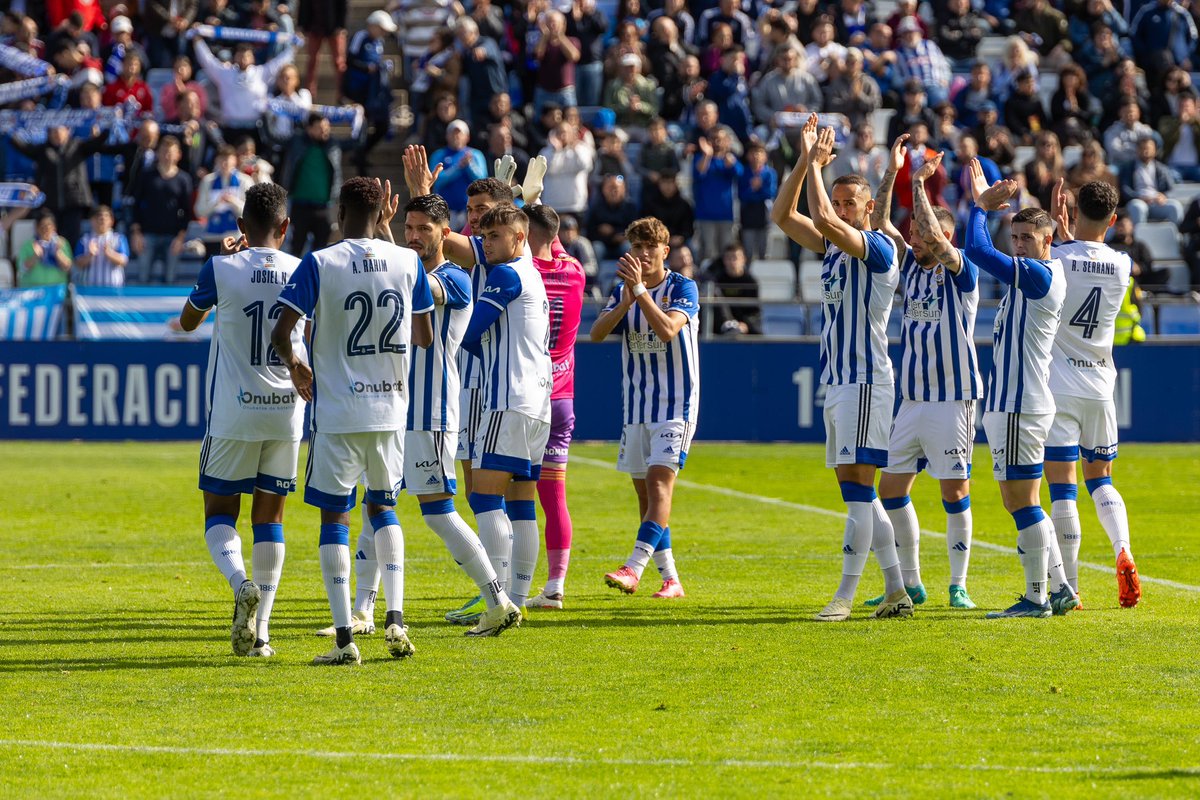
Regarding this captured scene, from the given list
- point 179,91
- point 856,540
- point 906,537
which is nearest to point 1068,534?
point 906,537

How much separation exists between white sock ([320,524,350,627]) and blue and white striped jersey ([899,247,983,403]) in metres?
3.54

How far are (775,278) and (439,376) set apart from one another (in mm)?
15187

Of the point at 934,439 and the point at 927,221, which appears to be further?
the point at 934,439

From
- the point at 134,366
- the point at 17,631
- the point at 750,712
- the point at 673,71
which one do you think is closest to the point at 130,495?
the point at 134,366

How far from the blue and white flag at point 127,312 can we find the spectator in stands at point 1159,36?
15069 mm

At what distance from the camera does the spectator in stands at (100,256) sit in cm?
2219

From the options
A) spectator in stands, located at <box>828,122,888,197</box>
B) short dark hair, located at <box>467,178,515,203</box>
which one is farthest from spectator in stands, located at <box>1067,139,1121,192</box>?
short dark hair, located at <box>467,178,515,203</box>

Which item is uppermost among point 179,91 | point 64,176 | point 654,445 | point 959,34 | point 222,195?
point 959,34

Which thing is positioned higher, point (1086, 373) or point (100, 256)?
point (100, 256)

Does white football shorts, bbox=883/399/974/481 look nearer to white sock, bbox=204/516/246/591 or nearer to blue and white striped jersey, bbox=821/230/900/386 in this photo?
blue and white striped jersey, bbox=821/230/900/386

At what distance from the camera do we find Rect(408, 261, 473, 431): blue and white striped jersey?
28.5ft

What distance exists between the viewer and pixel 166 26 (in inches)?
1016

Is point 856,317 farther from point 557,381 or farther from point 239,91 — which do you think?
point 239,91

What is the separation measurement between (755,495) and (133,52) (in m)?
12.9
